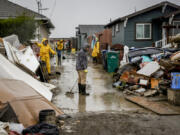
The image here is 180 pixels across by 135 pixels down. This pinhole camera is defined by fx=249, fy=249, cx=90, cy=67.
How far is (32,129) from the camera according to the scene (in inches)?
181

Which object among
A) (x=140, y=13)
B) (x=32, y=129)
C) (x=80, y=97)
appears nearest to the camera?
(x=32, y=129)

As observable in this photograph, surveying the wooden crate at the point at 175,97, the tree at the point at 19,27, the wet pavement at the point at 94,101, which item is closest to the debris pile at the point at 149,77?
the wooden crate at the point at 175,97

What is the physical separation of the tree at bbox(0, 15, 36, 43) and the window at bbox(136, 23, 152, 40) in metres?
8.82

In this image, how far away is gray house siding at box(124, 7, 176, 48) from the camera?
20812mm

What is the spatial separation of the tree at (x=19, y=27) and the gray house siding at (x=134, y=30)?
8008 millimetres

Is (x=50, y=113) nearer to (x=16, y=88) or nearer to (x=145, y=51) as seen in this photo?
(x=16, y=88)

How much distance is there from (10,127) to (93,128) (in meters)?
1.69

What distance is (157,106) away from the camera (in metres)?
7.20

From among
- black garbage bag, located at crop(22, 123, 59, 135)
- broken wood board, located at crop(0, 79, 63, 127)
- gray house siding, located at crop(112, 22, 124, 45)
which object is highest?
gray house siding, located at crop(112, 22, 124, 45)

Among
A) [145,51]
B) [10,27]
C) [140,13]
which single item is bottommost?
[145,51]

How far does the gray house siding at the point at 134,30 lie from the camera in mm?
20812

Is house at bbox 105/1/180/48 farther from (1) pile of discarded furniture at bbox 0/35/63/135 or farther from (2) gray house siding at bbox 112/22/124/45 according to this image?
(1) pile of discarded furniture at bbox 0/35/63/135

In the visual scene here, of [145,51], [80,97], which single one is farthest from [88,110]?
[145,51]

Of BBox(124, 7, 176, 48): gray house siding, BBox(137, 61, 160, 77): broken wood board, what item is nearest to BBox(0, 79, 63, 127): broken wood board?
BBox(137, 61, 160, 77): broken wood board
